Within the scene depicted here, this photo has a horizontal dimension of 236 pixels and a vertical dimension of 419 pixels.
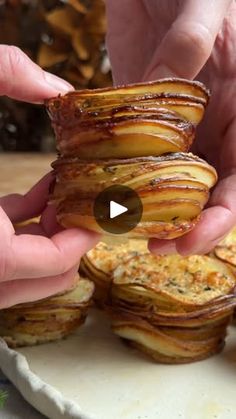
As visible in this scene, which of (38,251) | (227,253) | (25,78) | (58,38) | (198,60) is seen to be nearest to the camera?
(38,251)

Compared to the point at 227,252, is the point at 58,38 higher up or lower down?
lower down

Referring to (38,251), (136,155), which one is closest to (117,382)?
(38,251)

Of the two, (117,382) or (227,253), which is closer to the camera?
(117,382)

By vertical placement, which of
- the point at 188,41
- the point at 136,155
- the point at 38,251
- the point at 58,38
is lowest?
the point at 58,38

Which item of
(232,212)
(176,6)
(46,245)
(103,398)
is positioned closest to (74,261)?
(46,245)

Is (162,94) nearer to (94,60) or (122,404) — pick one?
(122,404)

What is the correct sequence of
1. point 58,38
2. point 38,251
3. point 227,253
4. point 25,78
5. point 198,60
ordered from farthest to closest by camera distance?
1. point 58,38
2. point 227,253
3. point 198,60
4. point 25,78
5. point 38,251

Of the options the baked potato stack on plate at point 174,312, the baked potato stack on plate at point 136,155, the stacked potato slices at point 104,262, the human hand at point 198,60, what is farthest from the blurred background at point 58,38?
the baked potato stack on plate at point 136,155

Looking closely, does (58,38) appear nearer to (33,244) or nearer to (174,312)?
(174,312)
